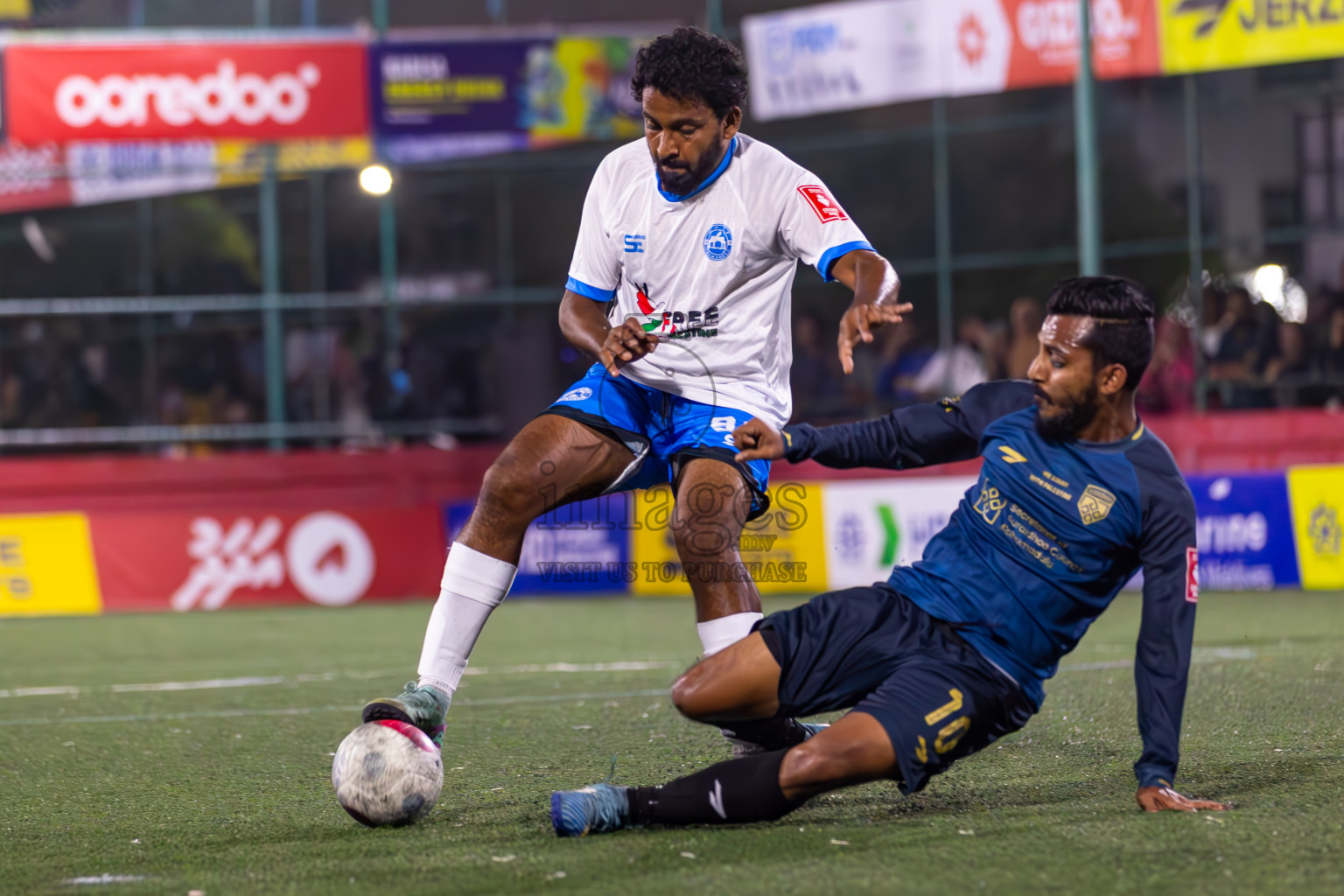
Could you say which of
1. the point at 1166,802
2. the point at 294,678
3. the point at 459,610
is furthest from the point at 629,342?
the point at 294,678

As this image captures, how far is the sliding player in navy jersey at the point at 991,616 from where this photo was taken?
12.0ft

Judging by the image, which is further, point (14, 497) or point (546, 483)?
point (14, 497)

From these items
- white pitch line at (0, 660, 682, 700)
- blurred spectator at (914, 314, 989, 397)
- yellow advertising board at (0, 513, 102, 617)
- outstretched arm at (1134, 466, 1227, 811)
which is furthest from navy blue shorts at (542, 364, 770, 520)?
blurred spectator at (914, 314, 989, 397)

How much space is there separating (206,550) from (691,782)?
10.2m

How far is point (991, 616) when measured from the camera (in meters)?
3.83

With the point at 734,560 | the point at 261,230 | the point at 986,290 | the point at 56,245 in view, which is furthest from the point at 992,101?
the point at 734,560

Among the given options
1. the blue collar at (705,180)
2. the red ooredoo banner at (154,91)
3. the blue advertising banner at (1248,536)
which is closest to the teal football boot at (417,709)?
the blue collar at (705,180)

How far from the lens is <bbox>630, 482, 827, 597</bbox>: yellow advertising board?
40.1 ft

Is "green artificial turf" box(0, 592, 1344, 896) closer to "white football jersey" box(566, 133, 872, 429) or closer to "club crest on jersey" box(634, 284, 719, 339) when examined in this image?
"white football jersey" box(566, 133, 872, 429)

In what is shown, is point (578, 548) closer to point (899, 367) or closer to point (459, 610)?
point (899, 367)

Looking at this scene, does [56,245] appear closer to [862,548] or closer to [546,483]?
[862,548]

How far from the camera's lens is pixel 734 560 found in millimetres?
4414

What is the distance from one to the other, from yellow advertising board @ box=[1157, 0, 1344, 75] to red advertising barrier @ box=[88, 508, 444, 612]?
824 cm

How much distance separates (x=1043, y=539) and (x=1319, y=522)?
845cm
